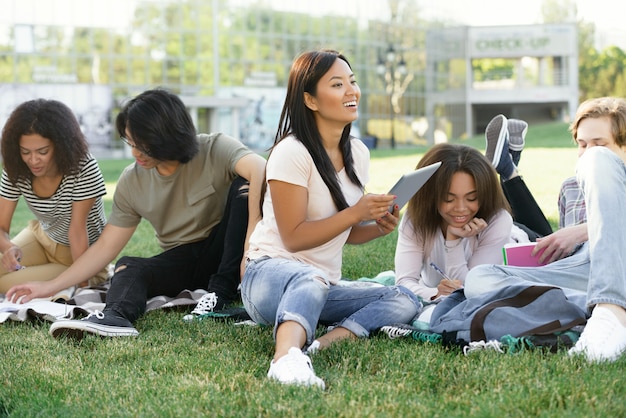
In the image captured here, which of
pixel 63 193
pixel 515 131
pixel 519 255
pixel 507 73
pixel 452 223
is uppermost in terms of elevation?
pixel 507 73

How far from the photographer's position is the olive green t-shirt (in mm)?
4508

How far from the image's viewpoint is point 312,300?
307 centimetres

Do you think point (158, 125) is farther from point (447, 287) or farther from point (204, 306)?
point (447, 287)

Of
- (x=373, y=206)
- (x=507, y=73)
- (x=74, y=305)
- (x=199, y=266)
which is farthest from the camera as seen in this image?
(x=507, y=73)

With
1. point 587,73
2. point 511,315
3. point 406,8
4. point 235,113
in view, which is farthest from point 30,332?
point 587,73

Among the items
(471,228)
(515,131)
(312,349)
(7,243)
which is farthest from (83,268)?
(515,131)

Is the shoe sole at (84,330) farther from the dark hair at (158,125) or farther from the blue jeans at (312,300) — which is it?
the dark hair at (158,125)

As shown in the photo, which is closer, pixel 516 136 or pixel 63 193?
pixel 63 193

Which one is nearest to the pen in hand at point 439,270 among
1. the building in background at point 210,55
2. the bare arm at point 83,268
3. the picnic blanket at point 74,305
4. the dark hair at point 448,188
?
the dark hair at point 448,188

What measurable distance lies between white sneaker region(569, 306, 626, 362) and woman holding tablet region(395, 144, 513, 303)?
1.11m

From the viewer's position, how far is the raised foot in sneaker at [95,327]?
3.57 m

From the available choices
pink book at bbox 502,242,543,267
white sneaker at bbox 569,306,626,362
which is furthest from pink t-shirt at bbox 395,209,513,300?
white sneaker at bbox 569,306,626,362

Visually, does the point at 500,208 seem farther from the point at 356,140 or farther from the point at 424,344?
the point at 424,344

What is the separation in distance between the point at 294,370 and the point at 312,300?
0.39m
